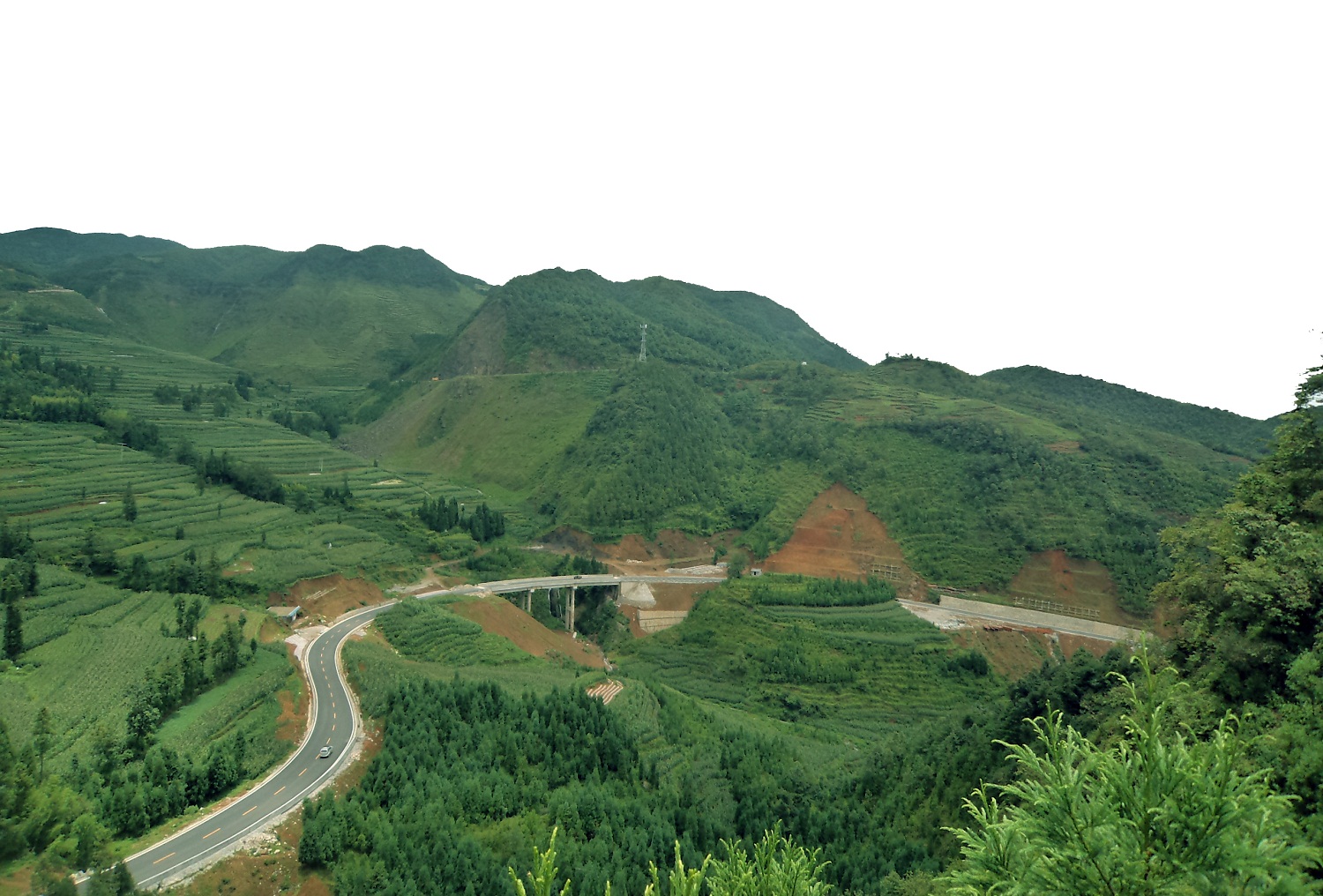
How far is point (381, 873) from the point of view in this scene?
24141 millimetres

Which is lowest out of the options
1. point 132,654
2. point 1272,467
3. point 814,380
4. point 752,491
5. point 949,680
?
point 949,680

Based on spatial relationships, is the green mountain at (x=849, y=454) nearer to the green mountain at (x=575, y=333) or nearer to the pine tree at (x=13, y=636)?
the green mountain at (x=575, y=333)

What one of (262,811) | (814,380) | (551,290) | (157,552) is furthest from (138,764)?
(551,290)

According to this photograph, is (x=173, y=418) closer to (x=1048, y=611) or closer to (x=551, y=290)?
(x=551, y=290)

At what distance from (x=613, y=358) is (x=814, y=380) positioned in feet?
130

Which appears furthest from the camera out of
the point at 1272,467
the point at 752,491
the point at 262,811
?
the point at 752,491

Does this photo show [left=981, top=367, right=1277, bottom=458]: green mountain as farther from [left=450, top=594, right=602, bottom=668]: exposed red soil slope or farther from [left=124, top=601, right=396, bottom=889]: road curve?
[left=124, top=601, right=396, bottom=889]: road curve

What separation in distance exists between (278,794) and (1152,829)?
32.3 metres

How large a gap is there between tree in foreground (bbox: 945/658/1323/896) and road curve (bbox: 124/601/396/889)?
27.6 metres

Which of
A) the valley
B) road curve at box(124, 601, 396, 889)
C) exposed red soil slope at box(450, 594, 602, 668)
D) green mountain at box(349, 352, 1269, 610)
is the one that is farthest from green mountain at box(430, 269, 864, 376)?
road curve at box(124, 601, 396, 889)

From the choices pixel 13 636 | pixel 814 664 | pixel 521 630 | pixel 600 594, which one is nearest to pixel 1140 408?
pixel 814 664

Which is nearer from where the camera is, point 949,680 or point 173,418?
point 949,680

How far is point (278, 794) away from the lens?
28.9 meters

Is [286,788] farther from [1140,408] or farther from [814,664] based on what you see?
[1140,408]
